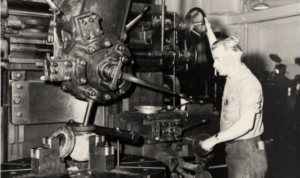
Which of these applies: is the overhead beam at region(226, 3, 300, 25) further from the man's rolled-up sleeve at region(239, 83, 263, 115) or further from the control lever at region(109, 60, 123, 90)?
the control lever at region(109, 60, 123, 90)

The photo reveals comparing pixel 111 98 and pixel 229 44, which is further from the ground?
pixel 229 44

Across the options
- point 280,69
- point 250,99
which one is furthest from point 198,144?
point 280,69

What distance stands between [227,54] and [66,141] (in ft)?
3.50

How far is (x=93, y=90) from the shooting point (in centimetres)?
189

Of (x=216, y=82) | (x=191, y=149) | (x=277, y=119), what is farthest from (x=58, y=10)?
(x=277, y=119)

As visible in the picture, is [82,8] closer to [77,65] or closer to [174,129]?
[77,65]

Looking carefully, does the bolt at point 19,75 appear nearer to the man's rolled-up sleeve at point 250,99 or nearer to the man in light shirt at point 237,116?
the man in light shirt at point 237,116

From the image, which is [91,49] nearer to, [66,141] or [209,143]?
[66,141]

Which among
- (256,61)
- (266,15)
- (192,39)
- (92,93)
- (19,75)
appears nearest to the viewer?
(92,93)

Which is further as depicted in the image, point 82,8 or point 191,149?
point 191,149

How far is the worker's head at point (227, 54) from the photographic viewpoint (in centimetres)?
213

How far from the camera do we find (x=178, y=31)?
271 cm

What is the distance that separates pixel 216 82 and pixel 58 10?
262 centimetres

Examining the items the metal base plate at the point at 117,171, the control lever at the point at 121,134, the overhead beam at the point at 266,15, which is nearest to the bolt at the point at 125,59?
the control lever at the point at 121,134
